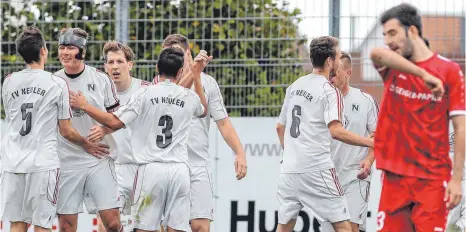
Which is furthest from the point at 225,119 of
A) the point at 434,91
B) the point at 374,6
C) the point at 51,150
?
the point at 434,91

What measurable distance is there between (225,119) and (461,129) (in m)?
3.82

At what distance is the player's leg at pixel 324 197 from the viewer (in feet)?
33.2

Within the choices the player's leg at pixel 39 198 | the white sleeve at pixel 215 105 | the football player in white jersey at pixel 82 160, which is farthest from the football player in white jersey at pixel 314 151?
the player's leg at pixel 39 198

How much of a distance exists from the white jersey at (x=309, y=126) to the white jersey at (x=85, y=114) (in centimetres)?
167

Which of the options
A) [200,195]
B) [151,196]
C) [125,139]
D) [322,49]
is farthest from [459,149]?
[125,139]

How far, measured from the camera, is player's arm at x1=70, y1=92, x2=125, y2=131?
31.3 ft

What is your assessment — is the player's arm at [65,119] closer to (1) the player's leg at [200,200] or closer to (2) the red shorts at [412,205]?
(1) the player's leg at [200,200]

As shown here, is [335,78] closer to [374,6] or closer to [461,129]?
[374,6]

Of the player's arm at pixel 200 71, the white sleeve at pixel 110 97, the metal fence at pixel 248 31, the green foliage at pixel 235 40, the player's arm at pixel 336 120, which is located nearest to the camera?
the player's arm at pixel 336 120

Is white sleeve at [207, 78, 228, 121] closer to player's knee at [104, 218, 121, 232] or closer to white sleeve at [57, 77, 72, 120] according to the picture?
player's knee at [104, 218, 121, 232]

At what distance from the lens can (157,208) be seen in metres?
9.41

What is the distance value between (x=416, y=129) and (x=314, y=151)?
2.78 m

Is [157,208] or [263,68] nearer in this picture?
[157,208]

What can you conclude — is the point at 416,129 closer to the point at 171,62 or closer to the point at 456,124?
A: the point at 456,124
